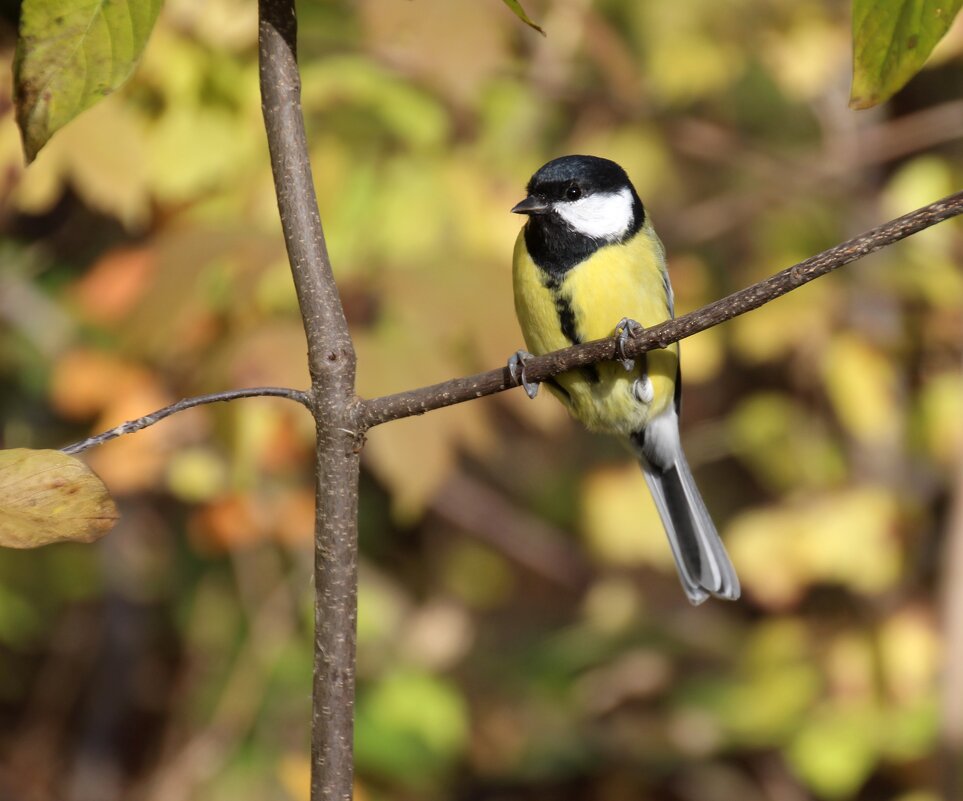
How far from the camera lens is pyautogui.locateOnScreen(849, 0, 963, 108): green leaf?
84cm

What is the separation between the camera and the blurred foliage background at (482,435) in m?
2.28

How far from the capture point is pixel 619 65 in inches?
108

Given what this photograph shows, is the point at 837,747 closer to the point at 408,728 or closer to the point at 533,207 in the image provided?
the point at 408,728

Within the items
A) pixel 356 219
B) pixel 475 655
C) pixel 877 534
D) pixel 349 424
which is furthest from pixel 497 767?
pixel 349 424

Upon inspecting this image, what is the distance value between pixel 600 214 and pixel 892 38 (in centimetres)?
106

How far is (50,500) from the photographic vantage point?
803 millimetres

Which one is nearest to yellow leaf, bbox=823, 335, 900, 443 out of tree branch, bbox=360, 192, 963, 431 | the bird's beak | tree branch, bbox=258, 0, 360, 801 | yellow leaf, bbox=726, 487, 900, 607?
yellow leaf, bbox=726, 487, 900, 607

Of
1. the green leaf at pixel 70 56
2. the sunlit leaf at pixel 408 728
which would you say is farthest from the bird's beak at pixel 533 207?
the sunlit leaf at pixel 408 728

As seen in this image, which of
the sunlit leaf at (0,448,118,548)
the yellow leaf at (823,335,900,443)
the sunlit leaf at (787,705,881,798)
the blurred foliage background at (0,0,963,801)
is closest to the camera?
the sunlit leaf at (0,448,118,548)

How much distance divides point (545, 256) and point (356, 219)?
91 centimetres

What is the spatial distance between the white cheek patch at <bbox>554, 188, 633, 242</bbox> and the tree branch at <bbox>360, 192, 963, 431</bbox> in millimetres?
804

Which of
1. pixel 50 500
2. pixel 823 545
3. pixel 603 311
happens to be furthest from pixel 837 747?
pixel 50 500

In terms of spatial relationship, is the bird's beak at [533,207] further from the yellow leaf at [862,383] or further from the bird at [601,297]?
the yellow leaf at [862,383]

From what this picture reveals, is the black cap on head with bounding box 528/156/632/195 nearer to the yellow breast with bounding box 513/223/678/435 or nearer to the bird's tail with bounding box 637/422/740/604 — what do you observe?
the yellow breast with bounding box 513/223/678/435
